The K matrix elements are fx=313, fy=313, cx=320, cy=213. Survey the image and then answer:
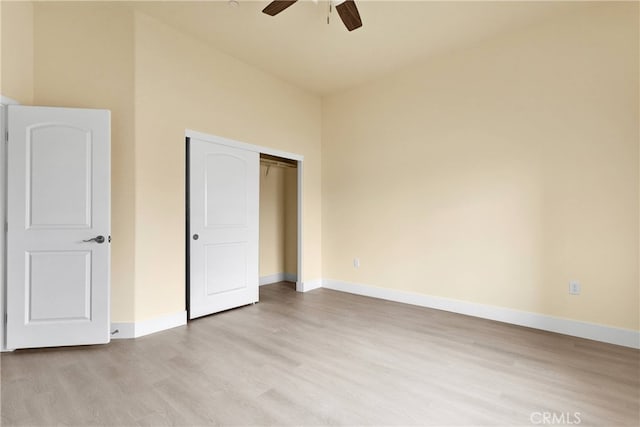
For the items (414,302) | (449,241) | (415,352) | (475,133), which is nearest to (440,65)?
(475,133)

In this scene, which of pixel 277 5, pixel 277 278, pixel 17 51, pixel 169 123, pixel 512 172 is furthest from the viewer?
pixel 277 278

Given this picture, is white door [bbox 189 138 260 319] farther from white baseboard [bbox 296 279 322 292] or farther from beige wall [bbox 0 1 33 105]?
beige wall [bbox 0 1 33 105]

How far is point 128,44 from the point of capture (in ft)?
9.68

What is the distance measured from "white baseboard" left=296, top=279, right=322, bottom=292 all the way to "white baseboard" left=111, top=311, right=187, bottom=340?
6.06 ft

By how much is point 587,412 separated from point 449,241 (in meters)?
2.10

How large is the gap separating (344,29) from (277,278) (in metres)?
3.84

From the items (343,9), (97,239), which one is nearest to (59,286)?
(97,239)

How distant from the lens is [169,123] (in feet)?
10.5

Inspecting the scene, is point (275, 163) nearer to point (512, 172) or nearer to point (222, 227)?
point (222, 227)

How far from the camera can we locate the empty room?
6.86 ft

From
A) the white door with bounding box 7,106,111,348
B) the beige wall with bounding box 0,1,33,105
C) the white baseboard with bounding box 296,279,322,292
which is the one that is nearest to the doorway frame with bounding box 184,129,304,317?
the white baseboard with bounding box 296,279,322,292

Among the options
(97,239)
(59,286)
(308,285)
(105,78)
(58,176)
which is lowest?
(308,285)

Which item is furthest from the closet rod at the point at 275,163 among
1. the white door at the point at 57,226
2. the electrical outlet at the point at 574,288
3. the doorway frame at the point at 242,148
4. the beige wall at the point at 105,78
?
the electrical outlet at the point at 574,288

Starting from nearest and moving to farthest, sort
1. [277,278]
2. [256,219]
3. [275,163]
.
A: [256,219] → [275,163] → [277,278]
